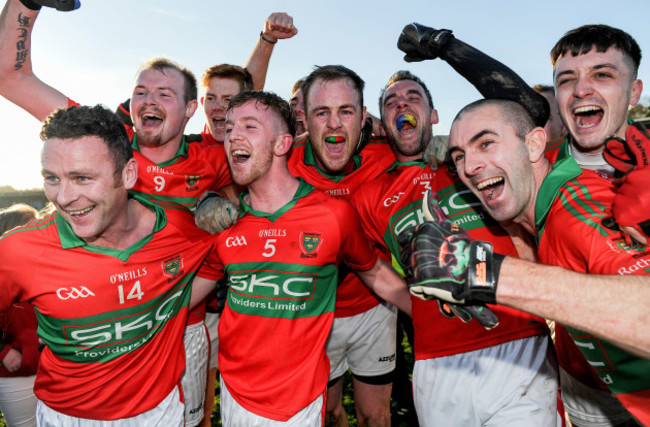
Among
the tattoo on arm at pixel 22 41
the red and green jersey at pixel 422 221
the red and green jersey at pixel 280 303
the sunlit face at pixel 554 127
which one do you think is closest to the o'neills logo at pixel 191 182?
the red and green jersey at pixel 280 303

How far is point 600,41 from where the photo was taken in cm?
262

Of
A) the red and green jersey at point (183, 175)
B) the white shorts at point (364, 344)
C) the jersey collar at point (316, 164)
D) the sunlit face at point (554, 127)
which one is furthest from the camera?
the sunlit face at point (554, 127)

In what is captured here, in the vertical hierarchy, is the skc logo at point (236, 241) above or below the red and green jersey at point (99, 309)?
above

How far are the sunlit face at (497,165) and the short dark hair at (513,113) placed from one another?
3 cm

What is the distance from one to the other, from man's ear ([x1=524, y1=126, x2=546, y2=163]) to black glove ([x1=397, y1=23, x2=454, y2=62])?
1339 mm

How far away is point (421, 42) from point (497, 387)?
9.03 feet

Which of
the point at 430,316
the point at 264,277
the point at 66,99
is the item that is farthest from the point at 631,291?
the point at 66,99

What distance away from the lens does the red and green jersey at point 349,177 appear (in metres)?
3.52

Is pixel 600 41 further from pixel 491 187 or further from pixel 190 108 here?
pixel 190 108

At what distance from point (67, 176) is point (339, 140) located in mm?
2080

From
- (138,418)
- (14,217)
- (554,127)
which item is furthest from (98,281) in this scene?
(554,127)

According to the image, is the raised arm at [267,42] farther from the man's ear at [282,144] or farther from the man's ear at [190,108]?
the man's ear at [282,144]

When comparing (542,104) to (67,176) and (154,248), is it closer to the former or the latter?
(154,248)

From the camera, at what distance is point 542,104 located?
2.60 m
